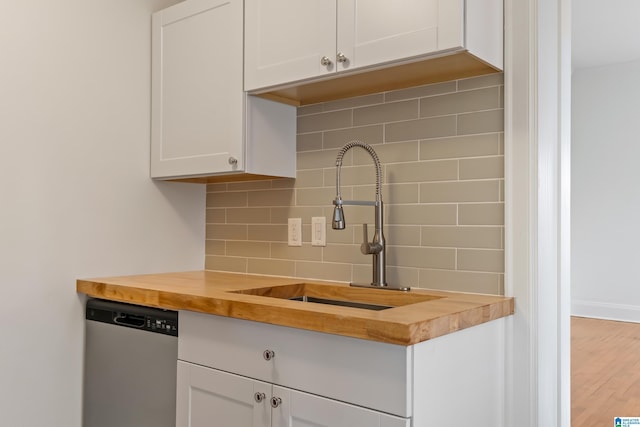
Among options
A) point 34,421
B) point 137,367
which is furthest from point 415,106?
point 34,421

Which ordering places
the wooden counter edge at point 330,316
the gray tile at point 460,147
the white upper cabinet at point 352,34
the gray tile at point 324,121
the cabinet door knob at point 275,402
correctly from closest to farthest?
the wooden counter edge at point 330,316 → the cabinet door knob at point 275,402 → the white upper cabinet at point 352,34 → the gray tile at point 460,147 → the gray tile at point 324,121

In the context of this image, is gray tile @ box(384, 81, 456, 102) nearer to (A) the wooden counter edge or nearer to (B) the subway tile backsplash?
(B) the subway tile backsplash

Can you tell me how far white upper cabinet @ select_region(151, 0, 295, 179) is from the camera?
7.38 feet

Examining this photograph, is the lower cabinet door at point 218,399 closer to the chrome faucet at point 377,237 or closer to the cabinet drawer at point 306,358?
the cabinet drawer at point 306,358

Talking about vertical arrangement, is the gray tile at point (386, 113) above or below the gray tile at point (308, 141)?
above

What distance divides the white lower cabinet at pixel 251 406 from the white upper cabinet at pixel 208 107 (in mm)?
841

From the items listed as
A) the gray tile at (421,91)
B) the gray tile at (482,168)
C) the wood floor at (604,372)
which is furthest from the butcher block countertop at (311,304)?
the wood floor at (604,372)

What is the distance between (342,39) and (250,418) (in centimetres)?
124

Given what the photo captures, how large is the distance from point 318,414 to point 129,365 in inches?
37.2

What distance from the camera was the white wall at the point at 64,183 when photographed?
7.13 feet

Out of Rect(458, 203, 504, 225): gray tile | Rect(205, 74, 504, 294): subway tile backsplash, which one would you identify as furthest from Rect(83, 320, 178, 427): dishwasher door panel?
Rect(458, 203, 504, 225): gray tile

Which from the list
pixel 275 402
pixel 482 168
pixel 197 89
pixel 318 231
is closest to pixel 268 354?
pixel 275 402

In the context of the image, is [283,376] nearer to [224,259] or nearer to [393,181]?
[393,181]

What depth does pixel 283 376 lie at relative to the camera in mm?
1583
